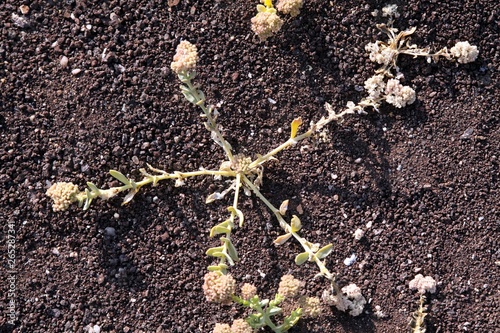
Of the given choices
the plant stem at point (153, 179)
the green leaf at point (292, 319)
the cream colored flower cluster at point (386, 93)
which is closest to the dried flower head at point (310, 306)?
the green leaf at point (292, 319)

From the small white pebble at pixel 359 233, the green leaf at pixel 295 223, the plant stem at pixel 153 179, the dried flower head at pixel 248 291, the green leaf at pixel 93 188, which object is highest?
the green leaf at pixel 93 188

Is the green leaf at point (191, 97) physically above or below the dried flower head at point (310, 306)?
above

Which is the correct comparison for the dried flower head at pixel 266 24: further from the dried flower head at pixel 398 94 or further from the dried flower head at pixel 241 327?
the dried flower head at pixel 241 327

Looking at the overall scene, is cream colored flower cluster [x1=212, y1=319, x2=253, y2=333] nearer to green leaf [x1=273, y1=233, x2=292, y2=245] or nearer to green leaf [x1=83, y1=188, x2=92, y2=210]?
green leaf [x1=273, y1=233, x2=292, y2=245]

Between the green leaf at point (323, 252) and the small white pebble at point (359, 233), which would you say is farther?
the small white pebble at point (359, 233)

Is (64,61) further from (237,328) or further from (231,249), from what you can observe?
(237,328)

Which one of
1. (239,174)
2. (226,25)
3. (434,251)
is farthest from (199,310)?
(226,25)

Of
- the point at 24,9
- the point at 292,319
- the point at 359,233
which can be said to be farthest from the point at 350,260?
the point at 24,9
